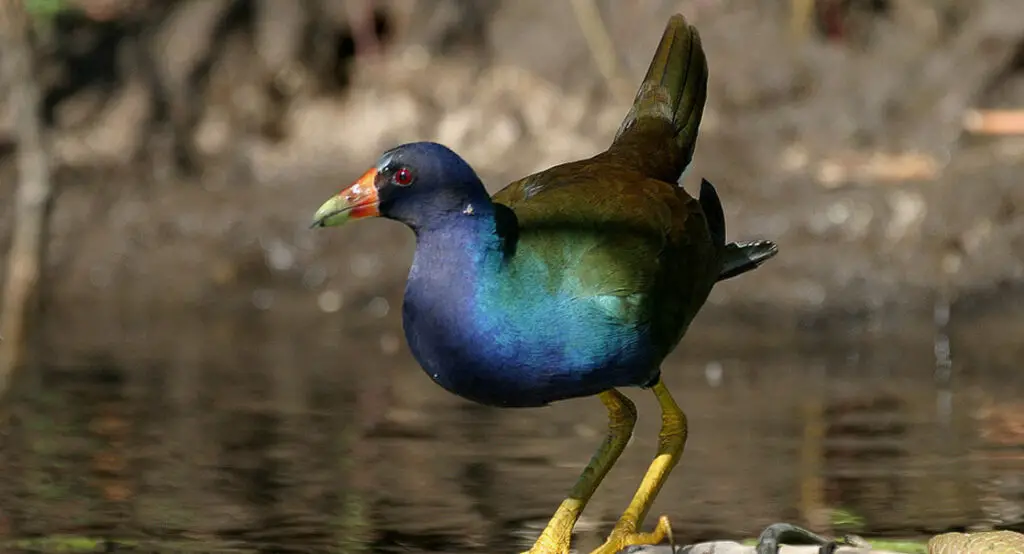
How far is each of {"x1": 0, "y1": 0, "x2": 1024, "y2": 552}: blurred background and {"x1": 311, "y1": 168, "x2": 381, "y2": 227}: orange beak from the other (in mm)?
1206

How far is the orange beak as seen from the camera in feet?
15.1

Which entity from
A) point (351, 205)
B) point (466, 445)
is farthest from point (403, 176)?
point (466, 445)

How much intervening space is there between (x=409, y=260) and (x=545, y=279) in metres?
6.76

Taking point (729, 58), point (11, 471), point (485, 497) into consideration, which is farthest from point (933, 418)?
point (729, 58)

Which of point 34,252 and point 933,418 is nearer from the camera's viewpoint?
point 34,252

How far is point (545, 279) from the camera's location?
15.2 feet

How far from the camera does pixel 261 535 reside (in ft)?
18.0

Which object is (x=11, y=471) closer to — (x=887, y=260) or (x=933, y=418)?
(x=933, y=418)

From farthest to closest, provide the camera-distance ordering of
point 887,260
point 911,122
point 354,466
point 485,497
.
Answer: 1. point 911,122
2. point 887,260
3. point 354,466
4. point 485,497

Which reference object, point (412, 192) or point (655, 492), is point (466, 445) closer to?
point (655, 492)

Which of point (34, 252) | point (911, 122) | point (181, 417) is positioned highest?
point (911, 122)

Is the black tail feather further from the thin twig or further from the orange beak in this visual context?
the thin twig

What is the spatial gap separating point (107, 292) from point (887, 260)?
5159 mm

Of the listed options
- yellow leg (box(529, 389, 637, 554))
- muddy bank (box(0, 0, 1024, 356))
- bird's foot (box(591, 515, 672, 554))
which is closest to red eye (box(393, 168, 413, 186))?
yellow leg (box(529, 389, 637, 554))
